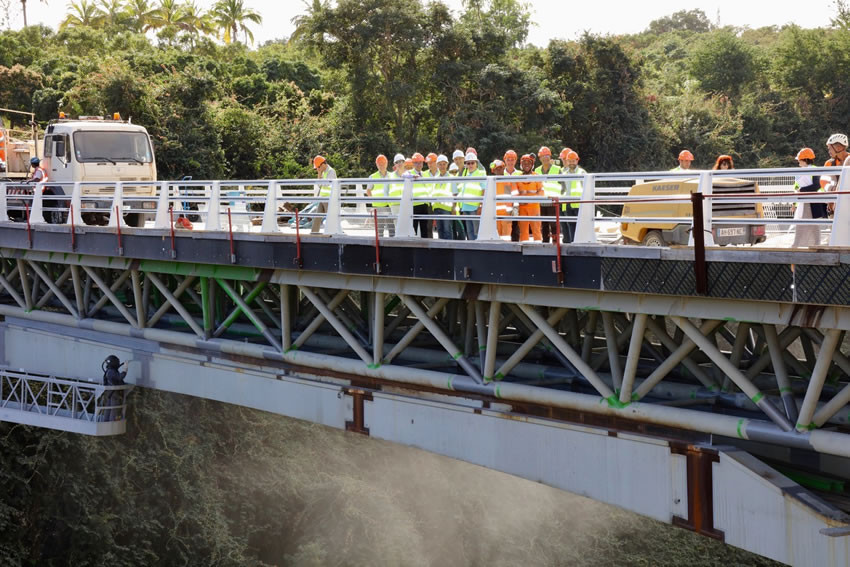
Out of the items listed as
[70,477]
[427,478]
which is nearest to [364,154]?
[427,478]

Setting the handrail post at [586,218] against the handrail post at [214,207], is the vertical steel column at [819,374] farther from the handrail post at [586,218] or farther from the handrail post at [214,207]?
A: the handrail post at [214,207]

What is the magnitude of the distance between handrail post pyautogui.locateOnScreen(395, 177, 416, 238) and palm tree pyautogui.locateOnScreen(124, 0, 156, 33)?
5337 cm

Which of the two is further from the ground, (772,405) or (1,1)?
(1,1)

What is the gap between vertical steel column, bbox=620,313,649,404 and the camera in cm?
968

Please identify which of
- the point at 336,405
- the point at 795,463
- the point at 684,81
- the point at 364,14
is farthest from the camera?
the point at 684,81

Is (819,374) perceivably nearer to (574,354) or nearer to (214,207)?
(574,354)

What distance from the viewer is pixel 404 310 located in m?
14.2

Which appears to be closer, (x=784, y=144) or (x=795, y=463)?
(x=795, y=463)

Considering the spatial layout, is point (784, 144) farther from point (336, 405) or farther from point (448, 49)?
point (336, 405)

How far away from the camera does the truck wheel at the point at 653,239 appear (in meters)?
11.7

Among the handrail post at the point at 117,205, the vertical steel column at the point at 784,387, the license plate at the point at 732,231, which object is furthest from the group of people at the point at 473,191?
the vertical steel column at the point at 784,387

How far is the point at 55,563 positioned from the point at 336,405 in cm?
1552

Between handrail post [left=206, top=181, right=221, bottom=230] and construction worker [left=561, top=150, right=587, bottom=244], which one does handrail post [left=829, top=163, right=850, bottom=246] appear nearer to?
construction worker [left=561, top=150, right=587, bottom=244]

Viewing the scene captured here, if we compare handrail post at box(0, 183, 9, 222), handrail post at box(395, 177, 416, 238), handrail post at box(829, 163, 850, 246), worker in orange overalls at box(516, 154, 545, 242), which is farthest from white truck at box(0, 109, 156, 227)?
handrail post at box(829, 163, 850, 246)
